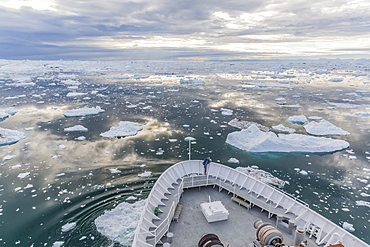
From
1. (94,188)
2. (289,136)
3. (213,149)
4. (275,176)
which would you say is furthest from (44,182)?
(289,136)

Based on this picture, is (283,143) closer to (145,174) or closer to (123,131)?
(145,174)

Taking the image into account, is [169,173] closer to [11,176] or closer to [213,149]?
[213,149]

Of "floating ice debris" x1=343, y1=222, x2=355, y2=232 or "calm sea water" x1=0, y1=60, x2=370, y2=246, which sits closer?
"floating ice debris" x1=343, y1=222, x2=355, y2=232

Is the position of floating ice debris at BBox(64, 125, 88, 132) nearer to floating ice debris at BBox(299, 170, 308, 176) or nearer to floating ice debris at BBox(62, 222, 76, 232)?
floating ice debris at BBox(62, 222, 76, 232)

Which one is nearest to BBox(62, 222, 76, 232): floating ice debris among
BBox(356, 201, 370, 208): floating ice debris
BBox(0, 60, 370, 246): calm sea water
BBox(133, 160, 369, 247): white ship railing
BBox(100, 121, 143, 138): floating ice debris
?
BBox(0, 60, 370, 246): calm sea water

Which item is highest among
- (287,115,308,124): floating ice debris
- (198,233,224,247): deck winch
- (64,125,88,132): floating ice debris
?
(198,233,224,247): deck winch

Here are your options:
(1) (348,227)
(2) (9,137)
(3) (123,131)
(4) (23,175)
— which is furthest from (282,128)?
(2) (9,137)

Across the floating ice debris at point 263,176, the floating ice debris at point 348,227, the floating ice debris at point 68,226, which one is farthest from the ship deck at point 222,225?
the floating ice debris at point 263,176
